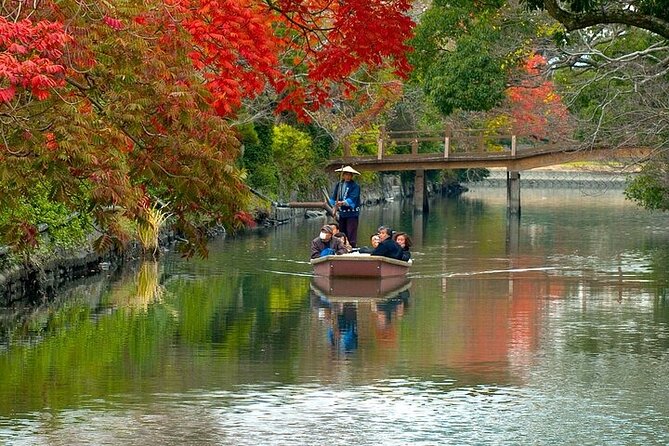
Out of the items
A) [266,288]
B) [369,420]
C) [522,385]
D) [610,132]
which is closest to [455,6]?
[610,132]

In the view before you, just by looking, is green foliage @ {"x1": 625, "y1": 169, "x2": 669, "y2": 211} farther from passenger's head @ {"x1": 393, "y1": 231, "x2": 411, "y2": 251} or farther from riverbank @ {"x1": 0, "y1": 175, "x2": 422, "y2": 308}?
riverbank @ {"x1": 0, "y1": 175, "x2": 422, "y2": 308}

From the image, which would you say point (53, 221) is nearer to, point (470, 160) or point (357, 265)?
point (357, 265)

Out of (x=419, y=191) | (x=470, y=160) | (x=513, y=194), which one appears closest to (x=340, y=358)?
(x=470, y=160)

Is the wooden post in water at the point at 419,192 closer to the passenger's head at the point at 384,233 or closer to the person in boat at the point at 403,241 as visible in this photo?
the person in boat at the point at 403,241

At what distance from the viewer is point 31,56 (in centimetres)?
1455

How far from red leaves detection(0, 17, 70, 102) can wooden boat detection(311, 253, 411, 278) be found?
63.0 feet

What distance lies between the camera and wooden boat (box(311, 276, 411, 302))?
Answer: 3080 cm

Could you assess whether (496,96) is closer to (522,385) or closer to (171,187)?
(522,385)

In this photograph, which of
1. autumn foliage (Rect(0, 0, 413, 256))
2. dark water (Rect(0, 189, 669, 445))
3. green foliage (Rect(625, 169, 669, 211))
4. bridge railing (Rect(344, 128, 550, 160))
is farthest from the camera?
bridge railing (Rect(344, 128, 550, 160))

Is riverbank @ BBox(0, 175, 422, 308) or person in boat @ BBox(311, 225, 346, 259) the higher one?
person in boat @ BBox(311, 225, 346, 259)

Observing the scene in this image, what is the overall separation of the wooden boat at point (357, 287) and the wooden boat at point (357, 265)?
0.13 meters

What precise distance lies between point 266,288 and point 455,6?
13777 millimetres

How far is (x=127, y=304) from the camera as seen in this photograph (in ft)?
96.4

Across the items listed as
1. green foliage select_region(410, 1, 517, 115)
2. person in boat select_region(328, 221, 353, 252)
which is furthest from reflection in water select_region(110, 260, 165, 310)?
green foliage select_region(410, 1, 517, 115)
